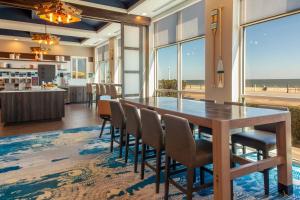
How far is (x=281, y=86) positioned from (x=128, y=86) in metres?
4.47

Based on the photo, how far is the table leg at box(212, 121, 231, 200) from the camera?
1810mm

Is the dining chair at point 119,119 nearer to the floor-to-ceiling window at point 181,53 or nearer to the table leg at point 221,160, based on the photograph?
the table leg at point 221,160

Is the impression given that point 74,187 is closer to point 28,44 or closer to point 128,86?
point 128,86

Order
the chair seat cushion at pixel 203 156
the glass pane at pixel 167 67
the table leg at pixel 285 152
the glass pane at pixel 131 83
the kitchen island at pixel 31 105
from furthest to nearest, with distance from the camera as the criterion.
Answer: the glass pane at pixel 131 83
the glass pane at pixel 167 67
the kitchen island at pixel 31 105
the table leg at pixel 285 152
the chair seat cushion at pixel 203 156

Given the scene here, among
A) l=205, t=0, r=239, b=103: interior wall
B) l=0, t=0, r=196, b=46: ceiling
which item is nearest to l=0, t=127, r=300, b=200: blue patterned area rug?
l=205, t=0, r=239, b=103: interior wall

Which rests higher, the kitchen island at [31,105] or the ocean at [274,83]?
the ocean at [274,83]

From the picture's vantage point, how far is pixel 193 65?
5.70m

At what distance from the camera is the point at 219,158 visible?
1.84 m

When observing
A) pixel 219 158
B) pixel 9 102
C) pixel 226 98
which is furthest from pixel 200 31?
pixel 9 102

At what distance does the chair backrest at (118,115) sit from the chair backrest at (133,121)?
0.25 metres

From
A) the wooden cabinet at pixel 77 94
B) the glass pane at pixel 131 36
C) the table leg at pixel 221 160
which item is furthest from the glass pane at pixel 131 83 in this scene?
the table leg at pixel 221 160

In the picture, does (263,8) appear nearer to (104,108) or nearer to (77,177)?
(104,108)

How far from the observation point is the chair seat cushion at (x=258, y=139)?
2.30m

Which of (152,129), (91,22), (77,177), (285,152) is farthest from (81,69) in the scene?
(285,152)
